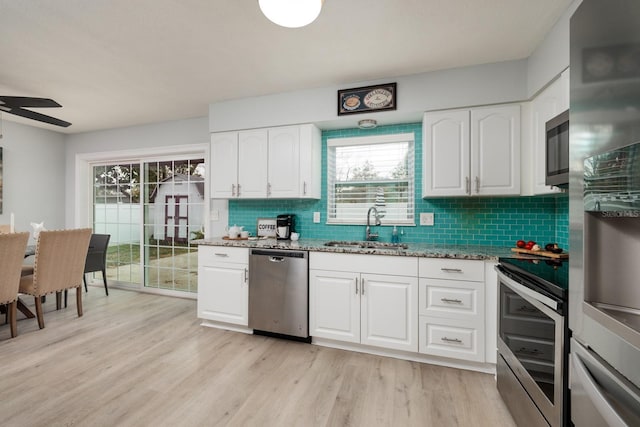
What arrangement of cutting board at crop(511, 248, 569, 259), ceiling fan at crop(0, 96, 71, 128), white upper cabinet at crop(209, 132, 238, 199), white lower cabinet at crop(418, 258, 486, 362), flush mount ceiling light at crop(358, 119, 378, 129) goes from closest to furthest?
cutting board at crop(511, 248, 569, 259) < white lower cabinet at crop(418, 258, 486, 362) < ceiling fan at crop(0, 96, 71, 128) < flush mount ceiling light at crop(358, 119, 378, 129) < white upper cabinet at crop(209, 132, 238, 199)

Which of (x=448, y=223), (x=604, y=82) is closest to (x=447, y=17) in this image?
(x=604, y=82)

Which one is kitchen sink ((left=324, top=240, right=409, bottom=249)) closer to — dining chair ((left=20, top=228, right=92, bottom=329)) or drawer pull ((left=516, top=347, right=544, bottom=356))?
drawer pull ((left=516, top=347, right=544, bottom=356))

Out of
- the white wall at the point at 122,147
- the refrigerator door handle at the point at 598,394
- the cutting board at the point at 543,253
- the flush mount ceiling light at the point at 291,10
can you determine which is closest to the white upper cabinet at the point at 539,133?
the cutting board at the point at 543,253

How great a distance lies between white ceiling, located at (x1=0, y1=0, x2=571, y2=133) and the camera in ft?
6.02

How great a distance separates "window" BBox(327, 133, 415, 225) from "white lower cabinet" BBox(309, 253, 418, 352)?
2.34 feet

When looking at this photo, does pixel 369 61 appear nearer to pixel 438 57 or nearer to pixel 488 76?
pixel 438 57

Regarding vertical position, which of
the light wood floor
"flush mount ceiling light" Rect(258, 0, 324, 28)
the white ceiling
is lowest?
the light wood floor

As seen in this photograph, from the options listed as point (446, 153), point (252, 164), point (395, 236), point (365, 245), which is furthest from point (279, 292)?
point (446, 153)

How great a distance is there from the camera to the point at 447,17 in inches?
74.9

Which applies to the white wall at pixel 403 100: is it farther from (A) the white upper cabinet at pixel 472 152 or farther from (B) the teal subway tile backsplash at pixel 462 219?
(B) the teal subway tile backsplash at pixel 462 219

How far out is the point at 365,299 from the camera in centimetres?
247

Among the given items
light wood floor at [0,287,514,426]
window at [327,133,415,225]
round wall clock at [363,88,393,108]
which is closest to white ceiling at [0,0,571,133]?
round wall clock at [363,88,393,108]

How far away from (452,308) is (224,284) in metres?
2.10

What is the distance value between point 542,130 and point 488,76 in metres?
0.64
